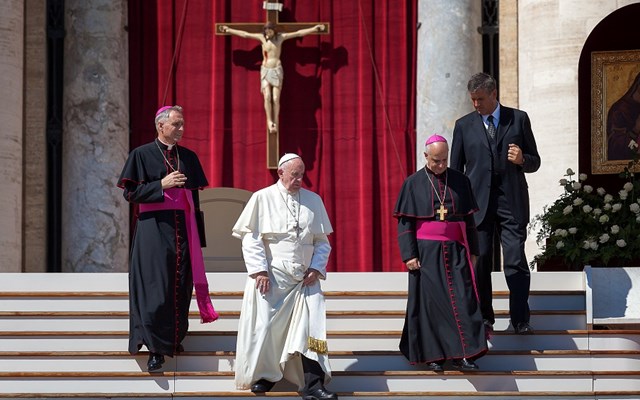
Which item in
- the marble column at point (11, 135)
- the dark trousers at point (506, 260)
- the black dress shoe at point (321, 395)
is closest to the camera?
the black dress shoe at point (321, 395)

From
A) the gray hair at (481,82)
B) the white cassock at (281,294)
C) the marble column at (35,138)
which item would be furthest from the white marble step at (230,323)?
the marble column at (35,138)

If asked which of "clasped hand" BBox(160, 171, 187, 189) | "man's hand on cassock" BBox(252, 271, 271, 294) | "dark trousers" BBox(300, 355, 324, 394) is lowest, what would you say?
"dark trousers" BBox(300, 355, 324, 394)

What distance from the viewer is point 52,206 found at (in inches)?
584

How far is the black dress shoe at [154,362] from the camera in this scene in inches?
359

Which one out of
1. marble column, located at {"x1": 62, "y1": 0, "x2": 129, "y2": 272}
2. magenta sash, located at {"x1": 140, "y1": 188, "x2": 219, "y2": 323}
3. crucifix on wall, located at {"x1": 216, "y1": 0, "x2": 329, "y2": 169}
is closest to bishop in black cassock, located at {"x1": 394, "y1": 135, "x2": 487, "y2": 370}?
magenta sash, located at {"x1": 140, "y1": 188, "x2": 219, "y2": 323}

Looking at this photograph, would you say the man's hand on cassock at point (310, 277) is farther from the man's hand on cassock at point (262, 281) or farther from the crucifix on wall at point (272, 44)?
the crucifix on wall at point (272, 44)

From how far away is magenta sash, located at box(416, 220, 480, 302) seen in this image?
928 cm

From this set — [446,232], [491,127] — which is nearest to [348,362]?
[446,232]

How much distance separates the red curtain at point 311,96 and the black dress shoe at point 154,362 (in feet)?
18.7

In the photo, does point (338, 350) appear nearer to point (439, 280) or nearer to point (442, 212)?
point (439, 280)

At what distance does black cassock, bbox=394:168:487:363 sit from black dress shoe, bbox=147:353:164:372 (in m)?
1.68

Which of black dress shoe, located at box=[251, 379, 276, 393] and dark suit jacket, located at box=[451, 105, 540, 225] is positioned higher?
dark suit jacket, located at box=[451, 105, 540, 225]

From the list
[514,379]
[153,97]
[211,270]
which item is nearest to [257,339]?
[514,379]

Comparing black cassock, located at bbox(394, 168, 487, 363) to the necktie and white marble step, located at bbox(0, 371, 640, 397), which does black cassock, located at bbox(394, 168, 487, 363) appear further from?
the necktie
